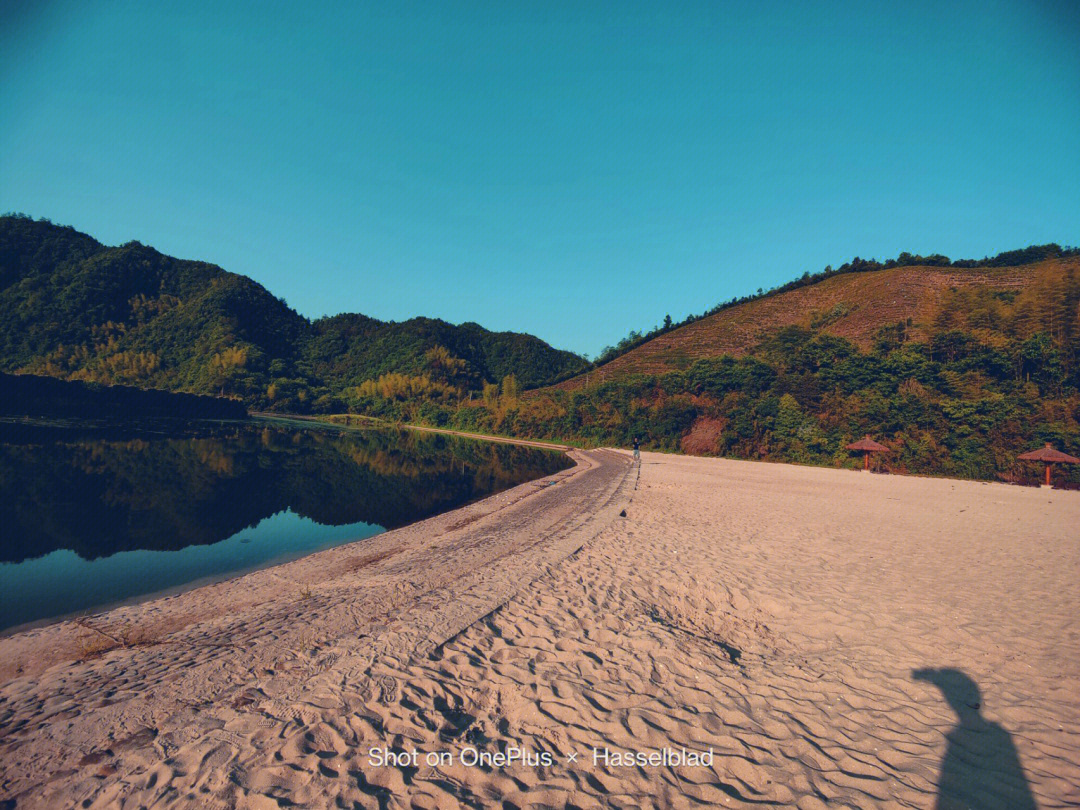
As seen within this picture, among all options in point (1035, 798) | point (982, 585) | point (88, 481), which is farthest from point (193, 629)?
point (88, 481)

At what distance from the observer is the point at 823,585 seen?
274 inches

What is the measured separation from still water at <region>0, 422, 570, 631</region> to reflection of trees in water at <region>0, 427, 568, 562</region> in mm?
45

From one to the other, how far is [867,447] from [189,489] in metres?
31.9

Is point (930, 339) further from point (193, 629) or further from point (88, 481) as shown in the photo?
point (88, 481)

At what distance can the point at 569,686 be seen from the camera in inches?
159

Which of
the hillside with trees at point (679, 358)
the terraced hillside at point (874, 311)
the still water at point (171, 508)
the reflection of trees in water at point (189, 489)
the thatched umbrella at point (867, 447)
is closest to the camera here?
the still water at point (171, 508)

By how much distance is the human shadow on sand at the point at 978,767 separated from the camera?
9.46ft

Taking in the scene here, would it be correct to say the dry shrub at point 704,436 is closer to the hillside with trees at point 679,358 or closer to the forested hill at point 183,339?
the hillside with trees at point 679,358

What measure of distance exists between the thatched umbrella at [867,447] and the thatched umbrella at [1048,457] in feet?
17.6

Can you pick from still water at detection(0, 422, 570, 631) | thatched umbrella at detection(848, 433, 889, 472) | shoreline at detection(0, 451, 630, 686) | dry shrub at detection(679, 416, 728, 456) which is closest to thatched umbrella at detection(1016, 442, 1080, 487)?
thatched umbrella at detection(848, 433, 889, 472)

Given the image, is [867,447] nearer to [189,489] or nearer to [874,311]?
[189,489]

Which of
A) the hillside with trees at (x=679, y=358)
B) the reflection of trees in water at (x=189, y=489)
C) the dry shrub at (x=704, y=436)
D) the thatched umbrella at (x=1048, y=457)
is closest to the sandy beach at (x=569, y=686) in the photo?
the reflection of trees in water at (x=189, y=489)

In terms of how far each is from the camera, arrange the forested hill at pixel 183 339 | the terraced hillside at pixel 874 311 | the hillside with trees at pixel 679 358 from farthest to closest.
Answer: the forested hill at pixel 183 339
the terraced hillside at pixel 874 311
the hillside with trees at pixel 679 358

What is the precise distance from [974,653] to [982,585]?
3097mm
